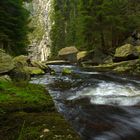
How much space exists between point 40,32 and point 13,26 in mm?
113063

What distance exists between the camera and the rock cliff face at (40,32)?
115500 millimetres

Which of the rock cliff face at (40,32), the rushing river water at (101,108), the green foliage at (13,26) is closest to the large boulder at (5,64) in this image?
the rushing river water at (101,108)

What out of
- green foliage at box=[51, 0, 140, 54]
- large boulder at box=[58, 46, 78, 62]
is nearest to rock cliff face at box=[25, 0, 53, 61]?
large boulder at box=[58, 46, 78, 62]

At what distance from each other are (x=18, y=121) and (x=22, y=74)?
9405 mm

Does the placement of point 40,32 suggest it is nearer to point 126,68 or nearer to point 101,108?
point 126,68

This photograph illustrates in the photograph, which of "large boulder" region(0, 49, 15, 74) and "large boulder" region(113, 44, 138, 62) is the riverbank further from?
"large boulder" region(113, 44, 138, 62)

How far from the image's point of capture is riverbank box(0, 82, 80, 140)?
17.9 feet

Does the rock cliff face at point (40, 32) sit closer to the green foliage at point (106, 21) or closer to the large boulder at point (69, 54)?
the large boulder at point (69, 54)

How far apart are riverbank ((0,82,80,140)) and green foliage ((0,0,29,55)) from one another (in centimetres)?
1697

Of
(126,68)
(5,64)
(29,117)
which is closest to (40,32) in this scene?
(126,68)

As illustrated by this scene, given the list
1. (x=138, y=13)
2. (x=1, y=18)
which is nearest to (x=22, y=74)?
(x=1, y=18)

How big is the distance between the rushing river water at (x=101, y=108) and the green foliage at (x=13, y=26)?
1214 centimetres

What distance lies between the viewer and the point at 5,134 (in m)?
5.52

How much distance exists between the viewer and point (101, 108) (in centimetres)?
990
